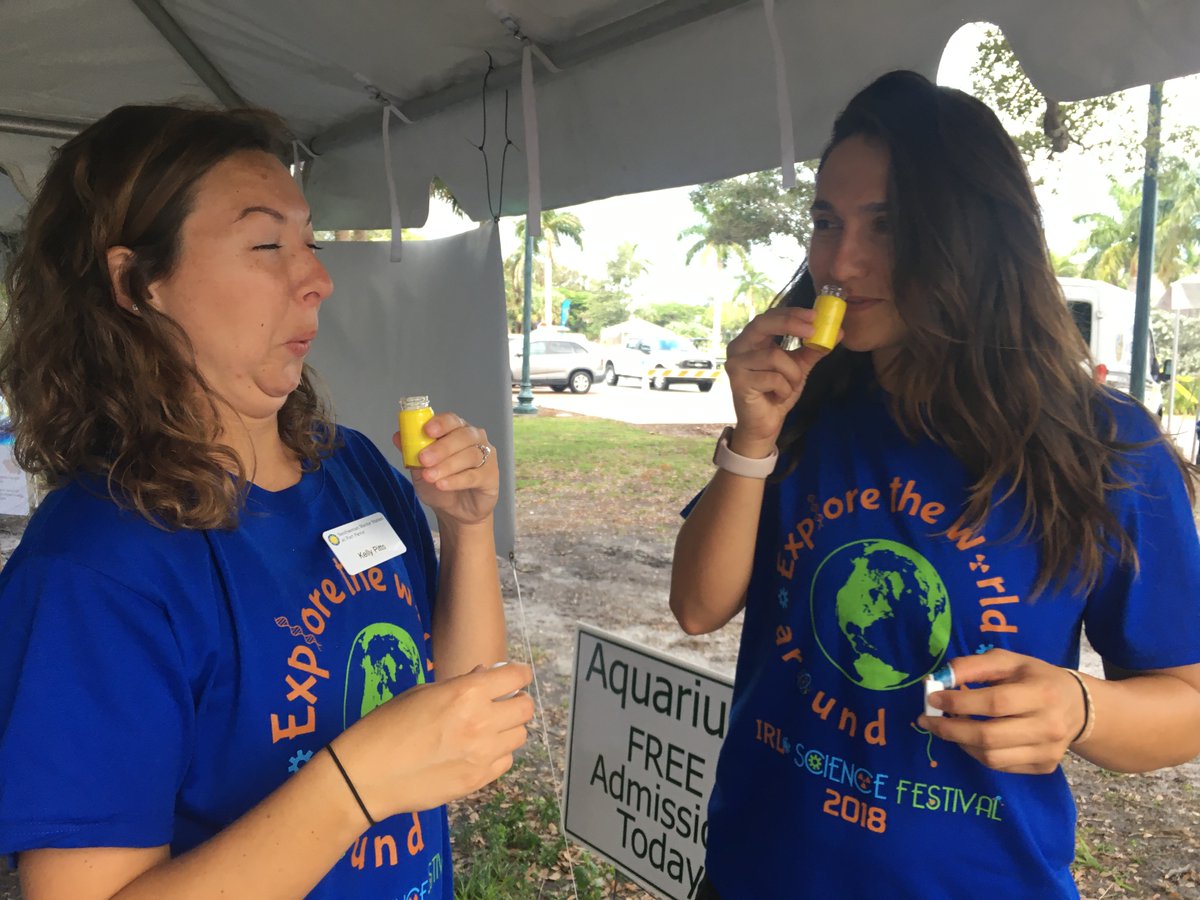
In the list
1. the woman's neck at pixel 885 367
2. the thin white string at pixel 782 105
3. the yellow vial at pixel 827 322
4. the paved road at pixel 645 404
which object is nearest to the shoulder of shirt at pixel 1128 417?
the woman's neck at pixel 885 367

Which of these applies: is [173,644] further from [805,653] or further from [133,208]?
[805,653]

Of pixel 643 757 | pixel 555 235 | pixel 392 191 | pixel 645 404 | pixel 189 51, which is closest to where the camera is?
pixel 643 757

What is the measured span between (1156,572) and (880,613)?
39 centimetres

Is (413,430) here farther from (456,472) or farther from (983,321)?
(983,321)

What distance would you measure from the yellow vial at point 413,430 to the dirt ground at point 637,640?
207 centimetres

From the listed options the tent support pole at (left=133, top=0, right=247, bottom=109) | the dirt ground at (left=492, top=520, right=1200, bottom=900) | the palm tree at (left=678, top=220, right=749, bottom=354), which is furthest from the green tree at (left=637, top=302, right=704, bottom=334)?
the tent support pole at (left=133, top=0, right=247, bottom=109)

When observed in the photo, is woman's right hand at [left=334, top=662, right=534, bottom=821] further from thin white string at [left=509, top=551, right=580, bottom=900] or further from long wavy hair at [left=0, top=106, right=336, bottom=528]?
thin white string at [left=509, top=551, right=580, bottom=900]

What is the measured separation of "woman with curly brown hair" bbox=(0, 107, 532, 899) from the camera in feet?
2.81

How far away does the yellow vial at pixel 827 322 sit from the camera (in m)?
1.33

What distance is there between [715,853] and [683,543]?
55 centimetres

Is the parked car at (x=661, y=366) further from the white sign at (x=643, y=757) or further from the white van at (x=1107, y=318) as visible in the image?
the white sign at (x=643, y=757)

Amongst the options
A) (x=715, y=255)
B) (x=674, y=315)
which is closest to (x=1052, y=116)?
(x=715, y=255)

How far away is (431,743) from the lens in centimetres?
95

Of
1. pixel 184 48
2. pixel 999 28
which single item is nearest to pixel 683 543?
pixel 999 28
